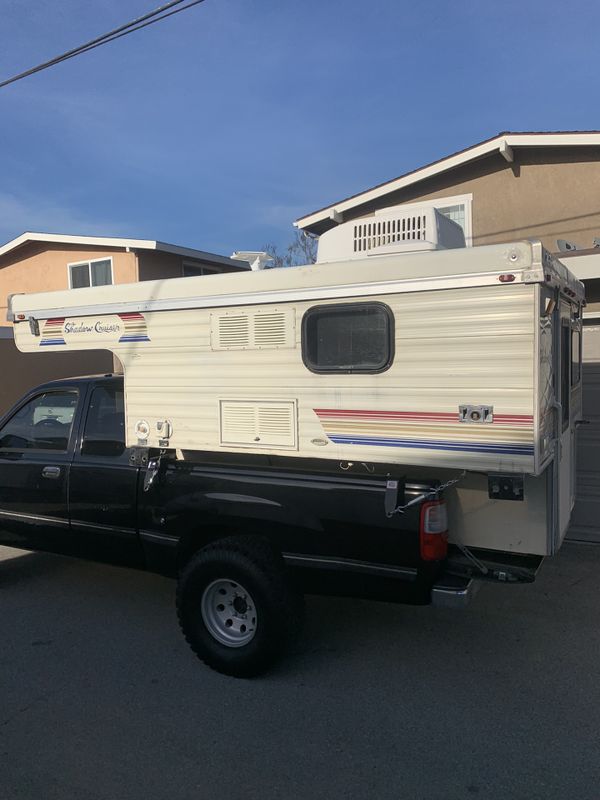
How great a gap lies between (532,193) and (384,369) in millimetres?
8010

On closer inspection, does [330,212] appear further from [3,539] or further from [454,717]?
[454,717]

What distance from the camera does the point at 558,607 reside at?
16.0 feet

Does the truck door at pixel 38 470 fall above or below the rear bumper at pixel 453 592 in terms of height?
above

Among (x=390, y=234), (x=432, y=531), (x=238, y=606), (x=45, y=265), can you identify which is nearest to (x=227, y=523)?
(x=238, y=606)

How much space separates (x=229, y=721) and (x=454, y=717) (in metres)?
1.19

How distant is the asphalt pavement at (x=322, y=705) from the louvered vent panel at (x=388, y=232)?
271 centimetres

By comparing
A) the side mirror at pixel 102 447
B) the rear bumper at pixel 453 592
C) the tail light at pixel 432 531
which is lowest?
the rear bumper at pixel 453 592

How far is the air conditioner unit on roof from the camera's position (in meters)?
4.50

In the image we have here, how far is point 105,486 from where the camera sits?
Answer: 4.61 meters

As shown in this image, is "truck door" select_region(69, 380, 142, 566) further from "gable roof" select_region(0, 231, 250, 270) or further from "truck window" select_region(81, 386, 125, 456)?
"gable roof" select_region(0, 231, 250, 270)

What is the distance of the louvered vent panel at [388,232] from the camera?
454 cm

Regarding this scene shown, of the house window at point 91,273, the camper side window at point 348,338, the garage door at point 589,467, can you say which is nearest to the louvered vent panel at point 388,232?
the camper side window at point 348,338

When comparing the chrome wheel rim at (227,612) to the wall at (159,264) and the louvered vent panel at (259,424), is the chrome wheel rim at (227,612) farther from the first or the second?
the wall at (159,264)

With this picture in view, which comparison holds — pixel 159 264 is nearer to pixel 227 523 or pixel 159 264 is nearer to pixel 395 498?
pixel 227 523
